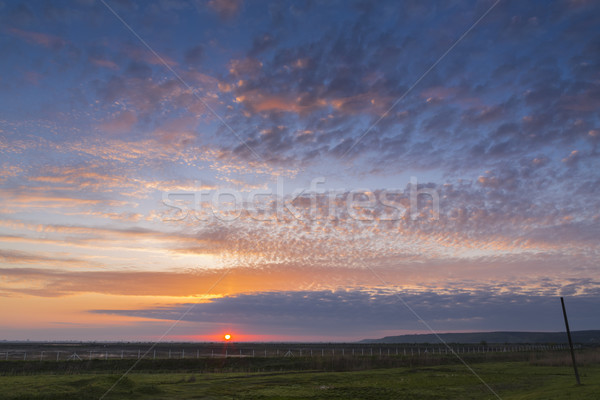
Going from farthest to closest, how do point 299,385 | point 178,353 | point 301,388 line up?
point 178,353 → point 299,385 → point 301,388

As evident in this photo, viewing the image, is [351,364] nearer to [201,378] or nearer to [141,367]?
[201,378]

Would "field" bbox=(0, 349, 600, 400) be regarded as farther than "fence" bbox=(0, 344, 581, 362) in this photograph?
No

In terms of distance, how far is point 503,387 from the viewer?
3538 centimetres

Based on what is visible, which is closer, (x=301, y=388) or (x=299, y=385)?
(x=301, y=388)

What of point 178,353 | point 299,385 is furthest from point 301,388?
point 178,353

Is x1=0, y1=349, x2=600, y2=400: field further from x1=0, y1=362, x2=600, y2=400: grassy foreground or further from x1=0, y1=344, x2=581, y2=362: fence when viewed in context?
x1=0, y1=344, x2=581, y2=362: fence

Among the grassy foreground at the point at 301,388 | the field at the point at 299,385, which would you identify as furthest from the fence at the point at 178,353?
the grassy foreground at the point at 301,388

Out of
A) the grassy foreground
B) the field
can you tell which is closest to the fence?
the field

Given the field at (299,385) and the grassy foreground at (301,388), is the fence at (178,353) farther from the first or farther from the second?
the grassy foreground at (301,388)

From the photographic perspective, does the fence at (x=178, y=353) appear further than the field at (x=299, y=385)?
Yes

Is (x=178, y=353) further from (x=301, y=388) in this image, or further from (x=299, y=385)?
(x=301, y=388)

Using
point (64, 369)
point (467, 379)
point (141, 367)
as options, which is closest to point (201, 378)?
point (141, 367)

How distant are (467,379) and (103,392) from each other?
107 ft

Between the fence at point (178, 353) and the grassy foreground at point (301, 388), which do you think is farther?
the fence at point (178, 353)
